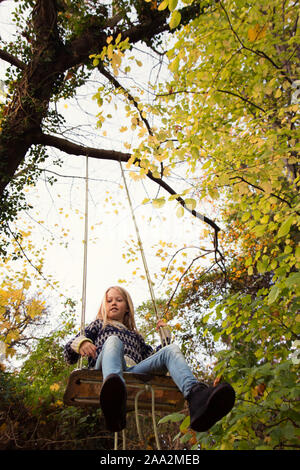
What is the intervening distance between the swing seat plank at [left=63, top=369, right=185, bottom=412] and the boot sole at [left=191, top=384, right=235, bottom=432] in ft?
1.67

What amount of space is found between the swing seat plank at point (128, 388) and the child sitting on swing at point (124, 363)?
0.08 meters

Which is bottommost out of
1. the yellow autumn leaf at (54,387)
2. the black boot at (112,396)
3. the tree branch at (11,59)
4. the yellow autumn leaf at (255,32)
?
the black boot at (112,396)

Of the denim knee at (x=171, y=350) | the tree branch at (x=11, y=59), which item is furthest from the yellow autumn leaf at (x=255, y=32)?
the denim knee at (x=171, y=350)

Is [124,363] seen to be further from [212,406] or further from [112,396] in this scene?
[212,406]

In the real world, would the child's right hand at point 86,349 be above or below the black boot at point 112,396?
above

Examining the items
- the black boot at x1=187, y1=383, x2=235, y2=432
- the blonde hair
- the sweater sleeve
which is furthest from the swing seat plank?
the blonde hair

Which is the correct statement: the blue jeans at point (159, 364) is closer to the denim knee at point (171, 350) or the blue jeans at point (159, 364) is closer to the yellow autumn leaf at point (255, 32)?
the denim knee at point (171, 350)

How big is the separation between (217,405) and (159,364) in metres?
0.63

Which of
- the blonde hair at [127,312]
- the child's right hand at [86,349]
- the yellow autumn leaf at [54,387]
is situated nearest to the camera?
the child's right hand at [86,349]

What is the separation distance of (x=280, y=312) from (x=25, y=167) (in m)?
3.81

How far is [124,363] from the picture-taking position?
2.30 meters

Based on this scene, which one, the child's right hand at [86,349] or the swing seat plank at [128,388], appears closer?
the swing seat plank at [128,388]

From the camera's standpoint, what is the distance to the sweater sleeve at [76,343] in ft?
6.83

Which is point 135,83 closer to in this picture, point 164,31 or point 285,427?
point 164,31
